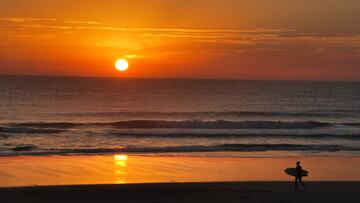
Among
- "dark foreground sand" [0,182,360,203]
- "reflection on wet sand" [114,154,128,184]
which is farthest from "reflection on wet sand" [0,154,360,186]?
"dark foreground sand" [0,182,360,203]

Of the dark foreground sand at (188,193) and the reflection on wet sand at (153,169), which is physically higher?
Answer: the reflection on wet sand at (153,169)

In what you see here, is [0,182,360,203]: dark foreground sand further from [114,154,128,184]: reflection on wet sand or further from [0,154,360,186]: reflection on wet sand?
[114,154,128,184]: reflection on wet sand

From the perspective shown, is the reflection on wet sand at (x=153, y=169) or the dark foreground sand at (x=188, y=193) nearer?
the dark foreground sand at (x=188, y=193)

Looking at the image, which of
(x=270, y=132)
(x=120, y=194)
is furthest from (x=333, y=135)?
(x=120, y=194)

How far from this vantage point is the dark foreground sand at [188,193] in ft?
51.8

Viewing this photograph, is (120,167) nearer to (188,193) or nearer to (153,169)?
(153,169)

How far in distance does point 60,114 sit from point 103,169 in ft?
122

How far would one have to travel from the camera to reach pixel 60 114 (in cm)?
5800

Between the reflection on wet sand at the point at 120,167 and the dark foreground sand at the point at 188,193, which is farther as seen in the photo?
the reflection on wet sand at the point at 120,167

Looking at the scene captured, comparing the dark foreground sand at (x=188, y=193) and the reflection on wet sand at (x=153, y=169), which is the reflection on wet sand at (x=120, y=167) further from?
the dark foreground sand at (x=188, y=193)

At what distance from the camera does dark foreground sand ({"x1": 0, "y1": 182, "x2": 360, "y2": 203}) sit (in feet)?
51.8

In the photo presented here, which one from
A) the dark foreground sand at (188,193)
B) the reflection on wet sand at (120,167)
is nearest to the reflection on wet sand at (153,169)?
the reflection on wet sand at (120,167)

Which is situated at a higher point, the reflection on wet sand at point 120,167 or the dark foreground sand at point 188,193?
the reflection on wet sand at point 120,167

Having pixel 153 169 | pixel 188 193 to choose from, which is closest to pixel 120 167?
pixel 153 169
